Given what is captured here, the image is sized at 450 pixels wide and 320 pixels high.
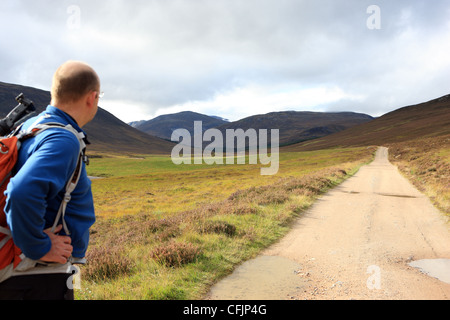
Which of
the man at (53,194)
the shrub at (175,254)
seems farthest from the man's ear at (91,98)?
the shrub at (175,254)

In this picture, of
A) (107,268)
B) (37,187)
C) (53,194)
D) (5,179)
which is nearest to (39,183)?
(37,187)

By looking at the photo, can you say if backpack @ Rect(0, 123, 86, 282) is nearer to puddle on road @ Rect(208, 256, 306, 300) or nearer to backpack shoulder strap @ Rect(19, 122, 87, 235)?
backpack shoulder strap @ Rect(19, 122, 87, 235)

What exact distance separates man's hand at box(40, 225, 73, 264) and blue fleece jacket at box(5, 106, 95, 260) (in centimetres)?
8

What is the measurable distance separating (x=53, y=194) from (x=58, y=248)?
1.68 ft

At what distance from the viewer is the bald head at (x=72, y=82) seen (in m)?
2.25

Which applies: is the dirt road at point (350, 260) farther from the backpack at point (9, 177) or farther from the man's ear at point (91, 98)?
the man's ear at point (91, 98)

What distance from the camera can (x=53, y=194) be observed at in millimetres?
1994

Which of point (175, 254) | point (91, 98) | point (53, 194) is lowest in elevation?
point (175, 254)

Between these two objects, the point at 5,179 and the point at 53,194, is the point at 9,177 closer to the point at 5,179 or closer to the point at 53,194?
the point at 5,179

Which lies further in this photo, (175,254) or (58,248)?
(175,254)

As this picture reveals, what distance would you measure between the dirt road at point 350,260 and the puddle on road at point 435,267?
0.06 meters

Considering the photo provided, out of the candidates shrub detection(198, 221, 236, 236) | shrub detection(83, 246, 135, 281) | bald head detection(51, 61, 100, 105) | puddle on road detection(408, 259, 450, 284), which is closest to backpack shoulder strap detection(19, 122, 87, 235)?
bald head detection(51, 61, 100, 105)

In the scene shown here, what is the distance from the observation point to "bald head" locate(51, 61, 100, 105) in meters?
2.25
